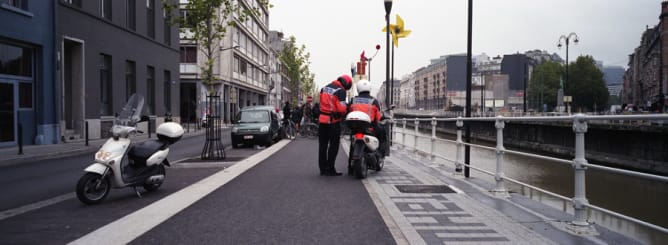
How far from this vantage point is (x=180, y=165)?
9945 mm

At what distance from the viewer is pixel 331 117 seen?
8.17m

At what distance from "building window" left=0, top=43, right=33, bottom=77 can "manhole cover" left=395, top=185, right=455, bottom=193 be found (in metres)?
15.7

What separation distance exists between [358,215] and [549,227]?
6.11 feet

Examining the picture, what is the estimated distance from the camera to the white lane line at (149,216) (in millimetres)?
3955

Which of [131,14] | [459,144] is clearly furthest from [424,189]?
[131,14]

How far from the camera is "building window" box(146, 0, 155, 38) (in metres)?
28.3

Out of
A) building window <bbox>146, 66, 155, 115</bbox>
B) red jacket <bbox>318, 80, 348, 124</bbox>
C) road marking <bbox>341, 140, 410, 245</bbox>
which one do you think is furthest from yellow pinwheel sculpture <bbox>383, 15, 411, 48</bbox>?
building window <bbox>146, 66, 155, 115</bbox>

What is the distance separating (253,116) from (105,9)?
11264mm

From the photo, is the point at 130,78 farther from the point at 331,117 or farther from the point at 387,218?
the point at 387,218

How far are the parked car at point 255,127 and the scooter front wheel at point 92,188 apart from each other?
33.7ft

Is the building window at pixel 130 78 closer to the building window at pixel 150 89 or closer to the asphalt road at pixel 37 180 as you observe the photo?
the building window at pixel 150 89

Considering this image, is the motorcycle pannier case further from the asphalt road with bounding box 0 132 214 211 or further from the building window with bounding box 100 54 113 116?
the building window with bounding box 100 54 113 116

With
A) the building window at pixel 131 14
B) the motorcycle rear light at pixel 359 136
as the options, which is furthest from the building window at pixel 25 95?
the motorcycle rear light at pixel 359 136

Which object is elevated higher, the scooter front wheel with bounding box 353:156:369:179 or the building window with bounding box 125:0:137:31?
the building window with bounding box 125:0:137:31
